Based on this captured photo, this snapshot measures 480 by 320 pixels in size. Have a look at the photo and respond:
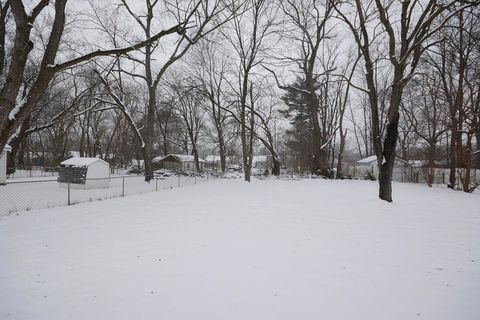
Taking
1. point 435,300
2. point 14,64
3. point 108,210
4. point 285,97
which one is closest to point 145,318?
point 435,300

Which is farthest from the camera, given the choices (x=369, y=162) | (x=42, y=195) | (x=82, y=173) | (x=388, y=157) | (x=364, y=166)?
(x=364, y=166)

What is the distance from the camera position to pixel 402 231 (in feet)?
20.4

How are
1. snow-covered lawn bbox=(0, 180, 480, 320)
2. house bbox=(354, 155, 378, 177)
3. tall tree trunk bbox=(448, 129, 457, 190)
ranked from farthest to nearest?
house bbox=(354, 155, 378, 177)
tall tree trunk bbox=(448, 129, 457, 190)
snow-covered lawn bbox=(0, 180, 480, 320)

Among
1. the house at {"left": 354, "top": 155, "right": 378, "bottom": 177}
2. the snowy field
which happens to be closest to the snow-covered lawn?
the snowy field

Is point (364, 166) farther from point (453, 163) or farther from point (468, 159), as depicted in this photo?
point (468, 159)

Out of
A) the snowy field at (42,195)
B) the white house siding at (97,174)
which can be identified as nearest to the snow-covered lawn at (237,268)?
the snowy field at (42,195)

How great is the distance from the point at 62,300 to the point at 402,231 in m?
6.65

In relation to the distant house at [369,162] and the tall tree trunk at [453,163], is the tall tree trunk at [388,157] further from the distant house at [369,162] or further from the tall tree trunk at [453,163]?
the distant house at [369,162]

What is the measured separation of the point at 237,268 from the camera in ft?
13.2

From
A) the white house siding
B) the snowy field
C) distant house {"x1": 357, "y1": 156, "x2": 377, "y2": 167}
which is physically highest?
distant house {"x1": 357, "y1": 156, "x2": 377, "y2": 167}

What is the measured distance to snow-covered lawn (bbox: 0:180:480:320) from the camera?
9.84 ft

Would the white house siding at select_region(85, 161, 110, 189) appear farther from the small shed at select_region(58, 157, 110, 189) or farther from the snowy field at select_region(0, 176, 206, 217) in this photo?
the snowy field at select_region(0, 176, 206, 217)

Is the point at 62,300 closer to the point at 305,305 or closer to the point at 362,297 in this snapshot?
the point at 305,305

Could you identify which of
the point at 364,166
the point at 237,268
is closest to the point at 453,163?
the point at 364,166
